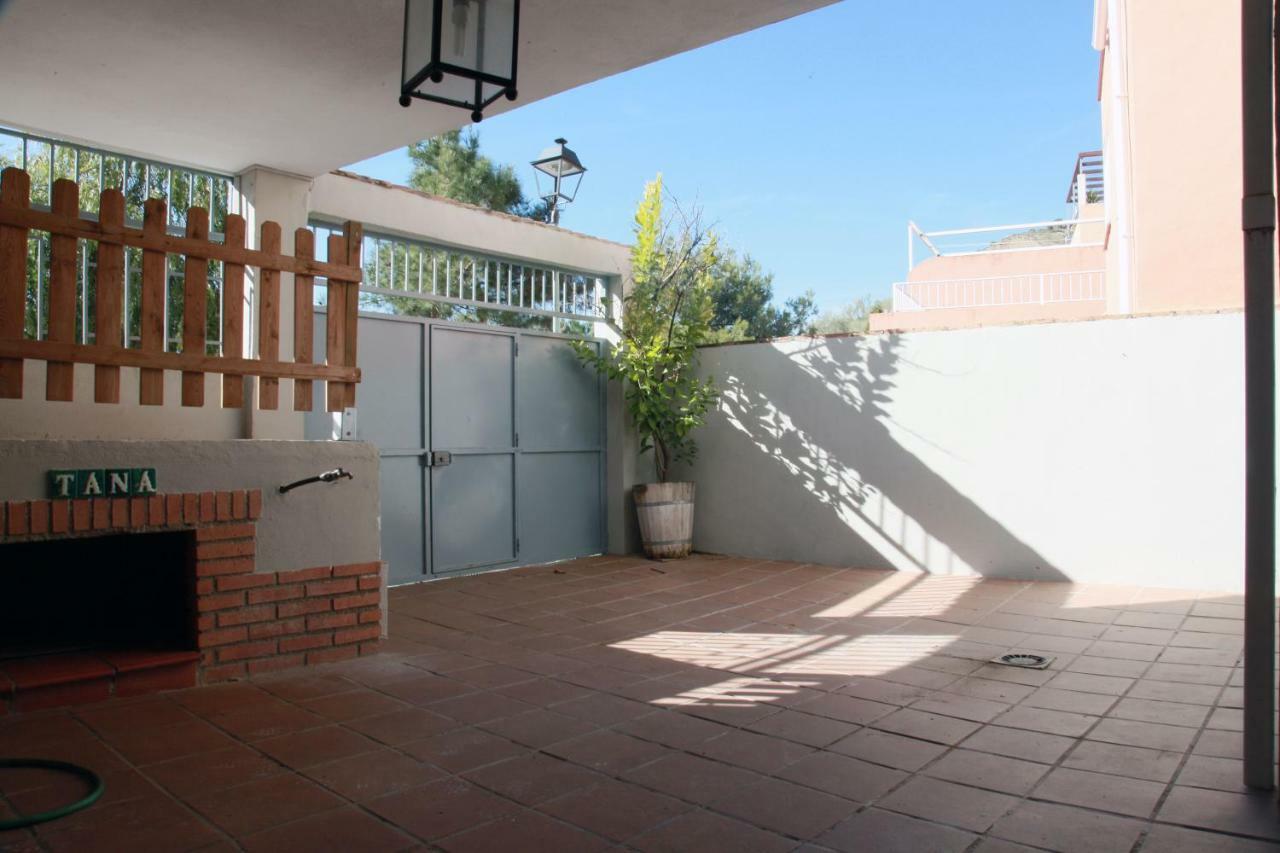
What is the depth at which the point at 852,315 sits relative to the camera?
1366 inches

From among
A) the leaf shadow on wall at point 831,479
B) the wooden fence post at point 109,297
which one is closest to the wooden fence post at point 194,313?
the wooden fence post at point 109,297

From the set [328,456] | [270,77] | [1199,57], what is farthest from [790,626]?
[1199,57]

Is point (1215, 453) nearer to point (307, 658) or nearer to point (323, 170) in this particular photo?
point (307, 658)

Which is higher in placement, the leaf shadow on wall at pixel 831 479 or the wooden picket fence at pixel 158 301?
the wooden picket fence at pixel 158 301

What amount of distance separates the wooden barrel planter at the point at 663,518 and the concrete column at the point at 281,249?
3.16 m

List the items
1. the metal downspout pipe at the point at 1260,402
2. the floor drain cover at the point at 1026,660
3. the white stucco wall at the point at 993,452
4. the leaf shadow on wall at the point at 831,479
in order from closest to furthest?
the metal downspout pipe at the point at 1260,402 → the floor drain cover at the point at 1026,660 → the white stucco wall at the point at 993,452 → the leaf shadow on wall at the point at 831,479

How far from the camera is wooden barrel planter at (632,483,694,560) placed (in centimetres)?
746

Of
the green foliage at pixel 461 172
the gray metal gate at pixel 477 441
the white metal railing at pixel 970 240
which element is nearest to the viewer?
the gray metal gate at pixel 477 441

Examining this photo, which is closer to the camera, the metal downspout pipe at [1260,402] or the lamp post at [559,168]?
the metal downspout pipe at [1260,402]

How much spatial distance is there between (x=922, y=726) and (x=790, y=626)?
178cm

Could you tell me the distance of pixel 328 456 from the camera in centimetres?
408

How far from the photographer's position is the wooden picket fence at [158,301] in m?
3.19

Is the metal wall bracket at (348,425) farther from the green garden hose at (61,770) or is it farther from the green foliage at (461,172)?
the green foliage at (461,172)

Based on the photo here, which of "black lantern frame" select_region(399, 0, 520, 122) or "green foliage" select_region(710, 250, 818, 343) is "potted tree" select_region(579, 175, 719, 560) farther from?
"green foliage" select_region(710, 250, 818, 343)
